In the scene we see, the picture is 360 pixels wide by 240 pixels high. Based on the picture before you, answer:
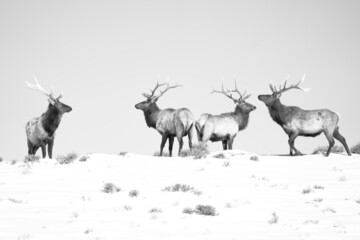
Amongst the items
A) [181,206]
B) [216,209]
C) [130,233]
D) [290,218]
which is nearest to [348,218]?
[290,218]

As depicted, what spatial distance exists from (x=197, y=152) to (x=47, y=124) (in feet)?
17.8

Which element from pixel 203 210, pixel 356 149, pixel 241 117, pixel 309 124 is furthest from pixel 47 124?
pixel 356 149

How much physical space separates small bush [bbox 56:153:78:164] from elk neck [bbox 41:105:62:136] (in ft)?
11.5

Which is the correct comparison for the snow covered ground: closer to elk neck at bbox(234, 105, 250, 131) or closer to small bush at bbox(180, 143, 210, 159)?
small bush at bbox(180, 143, 210, 159)

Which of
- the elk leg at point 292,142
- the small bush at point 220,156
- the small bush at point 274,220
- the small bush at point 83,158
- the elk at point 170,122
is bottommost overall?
the small bush at point 274,220

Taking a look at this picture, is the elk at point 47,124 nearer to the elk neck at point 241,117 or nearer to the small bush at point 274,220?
the elk neck at point 241,117

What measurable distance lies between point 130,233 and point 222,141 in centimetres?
1369

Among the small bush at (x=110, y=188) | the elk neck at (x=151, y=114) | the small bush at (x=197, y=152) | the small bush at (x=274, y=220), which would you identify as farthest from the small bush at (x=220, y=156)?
the small bush at (x=274, y=220)

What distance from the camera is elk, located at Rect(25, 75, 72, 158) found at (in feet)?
63.6

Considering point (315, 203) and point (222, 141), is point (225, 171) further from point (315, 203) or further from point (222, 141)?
point (222, 141)

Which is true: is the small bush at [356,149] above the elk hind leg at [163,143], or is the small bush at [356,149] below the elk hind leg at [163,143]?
Answer: below

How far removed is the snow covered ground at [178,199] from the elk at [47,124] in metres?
3.26

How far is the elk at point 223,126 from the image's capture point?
68.1 feet

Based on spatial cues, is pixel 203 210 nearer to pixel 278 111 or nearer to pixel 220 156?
pixel 220 156
